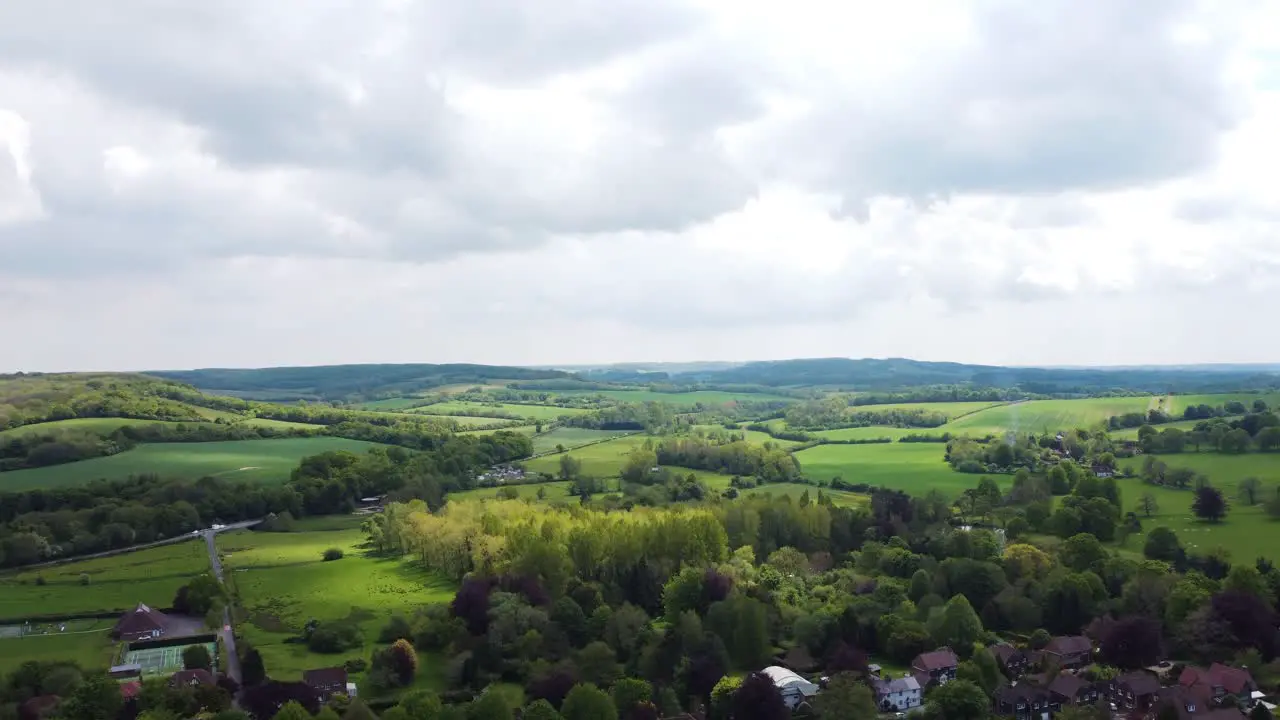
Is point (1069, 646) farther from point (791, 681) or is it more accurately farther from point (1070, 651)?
point (791, 681)

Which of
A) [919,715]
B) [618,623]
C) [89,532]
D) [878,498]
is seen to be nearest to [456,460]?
[89,532]

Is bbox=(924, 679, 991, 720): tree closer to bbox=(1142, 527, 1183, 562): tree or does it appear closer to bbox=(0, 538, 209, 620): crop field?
bbox=(1142, 527, 1183, 562): tree

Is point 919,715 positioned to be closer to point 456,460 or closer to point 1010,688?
point 1010,688

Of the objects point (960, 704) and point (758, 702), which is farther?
point (758, 702)

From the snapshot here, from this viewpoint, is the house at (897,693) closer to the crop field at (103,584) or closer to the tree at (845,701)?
the tree at (845,701)

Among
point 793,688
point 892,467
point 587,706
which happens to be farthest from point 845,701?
point 892,467

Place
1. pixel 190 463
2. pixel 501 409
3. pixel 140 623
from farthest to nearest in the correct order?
pixel 501 409 < pixel 190 463 < pixel 140 623
